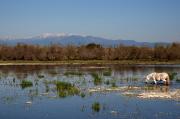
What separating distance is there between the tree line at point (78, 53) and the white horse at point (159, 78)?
163 feet

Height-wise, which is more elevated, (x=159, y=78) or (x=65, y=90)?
(x=159, y=78)

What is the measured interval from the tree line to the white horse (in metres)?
49.8

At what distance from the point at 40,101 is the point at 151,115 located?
22.9 feet

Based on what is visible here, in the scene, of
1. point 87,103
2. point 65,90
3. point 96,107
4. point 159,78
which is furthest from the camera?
point 159,78

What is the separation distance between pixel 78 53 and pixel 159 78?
5507cm

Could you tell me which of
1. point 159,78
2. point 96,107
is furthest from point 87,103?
point 159,78

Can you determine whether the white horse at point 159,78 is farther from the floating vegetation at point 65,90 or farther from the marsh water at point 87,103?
the floating vegetation at point 65,90

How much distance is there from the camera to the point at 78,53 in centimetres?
8431

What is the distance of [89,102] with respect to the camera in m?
21.4

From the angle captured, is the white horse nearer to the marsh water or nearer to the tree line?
the marsh water

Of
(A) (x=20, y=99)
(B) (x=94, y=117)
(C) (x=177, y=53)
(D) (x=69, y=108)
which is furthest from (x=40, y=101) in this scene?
(C) (x=177, y=53)

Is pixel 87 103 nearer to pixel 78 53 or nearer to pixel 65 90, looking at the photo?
pixel 65 90

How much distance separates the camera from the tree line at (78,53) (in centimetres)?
8119

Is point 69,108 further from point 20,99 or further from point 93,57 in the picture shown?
point 93,57
